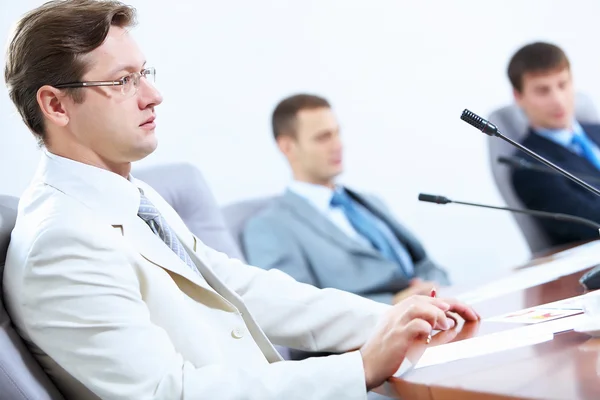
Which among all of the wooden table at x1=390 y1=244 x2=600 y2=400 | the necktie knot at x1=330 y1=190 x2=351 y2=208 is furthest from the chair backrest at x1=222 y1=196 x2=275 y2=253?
the wooden table at x1=390 y1=244 x2=600 y2=400

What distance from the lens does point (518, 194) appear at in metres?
3.32

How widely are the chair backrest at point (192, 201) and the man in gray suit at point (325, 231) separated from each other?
0.33 m

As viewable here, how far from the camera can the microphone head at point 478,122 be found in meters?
1.60

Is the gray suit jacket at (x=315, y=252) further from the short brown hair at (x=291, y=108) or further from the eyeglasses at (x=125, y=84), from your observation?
the eyeglasses at (x=125, y=84)

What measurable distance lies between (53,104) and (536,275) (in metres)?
1.26

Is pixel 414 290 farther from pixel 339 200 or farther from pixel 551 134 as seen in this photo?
pixel 551 134

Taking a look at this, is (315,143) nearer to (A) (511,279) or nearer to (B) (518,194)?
(B) (518,194)

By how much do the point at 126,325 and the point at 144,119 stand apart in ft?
1.55

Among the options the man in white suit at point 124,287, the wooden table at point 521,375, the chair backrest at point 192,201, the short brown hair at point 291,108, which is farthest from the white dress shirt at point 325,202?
the wooden table at point 521,375

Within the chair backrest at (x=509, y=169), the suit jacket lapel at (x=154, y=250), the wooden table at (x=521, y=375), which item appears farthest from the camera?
the chair backrest at (x=509, y=169)

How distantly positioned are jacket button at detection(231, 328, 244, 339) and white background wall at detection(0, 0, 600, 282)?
1575 mm

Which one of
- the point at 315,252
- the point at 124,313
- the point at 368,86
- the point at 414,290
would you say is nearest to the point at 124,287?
the point at 124,313

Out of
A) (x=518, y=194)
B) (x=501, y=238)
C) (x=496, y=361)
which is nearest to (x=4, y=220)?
(x=496, y=361)

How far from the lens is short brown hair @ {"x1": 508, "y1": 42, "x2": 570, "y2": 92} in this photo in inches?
136
